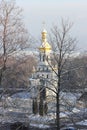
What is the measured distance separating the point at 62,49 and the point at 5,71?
2127 mm

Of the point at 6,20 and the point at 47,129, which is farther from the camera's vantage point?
the point at 47,129

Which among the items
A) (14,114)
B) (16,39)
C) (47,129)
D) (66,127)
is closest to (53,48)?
(16,39)

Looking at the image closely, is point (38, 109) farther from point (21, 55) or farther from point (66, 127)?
point (21, 55)

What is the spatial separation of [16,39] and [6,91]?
2.10 m

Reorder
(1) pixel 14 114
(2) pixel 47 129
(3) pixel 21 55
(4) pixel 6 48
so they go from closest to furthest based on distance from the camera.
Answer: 1. (4) pixel 6 48
2. (3) pixel 21 55
3. (2) pixel 47 129
4. (1) pixel 14 114

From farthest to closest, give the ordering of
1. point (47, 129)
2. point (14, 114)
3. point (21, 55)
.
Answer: point (14, 114) < point (47, 129) < point (21, 55)

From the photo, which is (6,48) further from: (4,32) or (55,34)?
(55,34)

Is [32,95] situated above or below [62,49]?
below

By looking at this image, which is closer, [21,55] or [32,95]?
[21,55]

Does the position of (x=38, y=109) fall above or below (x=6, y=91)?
below

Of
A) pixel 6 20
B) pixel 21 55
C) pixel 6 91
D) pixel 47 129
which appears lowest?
pixel 47 129

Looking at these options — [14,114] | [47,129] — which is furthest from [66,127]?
[14,114]

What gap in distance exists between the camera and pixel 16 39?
15211mm

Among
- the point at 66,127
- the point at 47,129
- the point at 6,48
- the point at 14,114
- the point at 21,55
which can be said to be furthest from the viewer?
the point at 14,114
